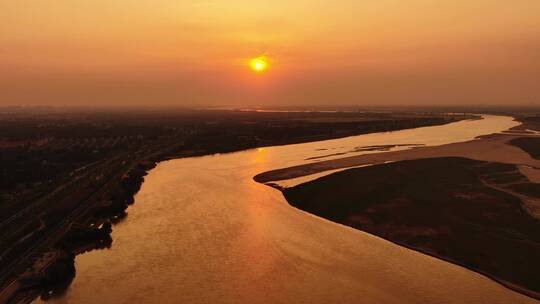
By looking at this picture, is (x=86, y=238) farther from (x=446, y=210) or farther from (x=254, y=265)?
(x=446, y=210)

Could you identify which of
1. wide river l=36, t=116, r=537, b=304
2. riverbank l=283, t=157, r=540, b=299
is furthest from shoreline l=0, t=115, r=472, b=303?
riverbank l=283, t=157, r=540, b=299

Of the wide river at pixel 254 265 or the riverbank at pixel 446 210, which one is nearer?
the wide river at pixel 254 265

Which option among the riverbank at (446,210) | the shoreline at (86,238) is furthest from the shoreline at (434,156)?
the shoreline at (86,238)

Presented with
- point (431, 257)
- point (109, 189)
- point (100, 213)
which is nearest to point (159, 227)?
point (100, 213)

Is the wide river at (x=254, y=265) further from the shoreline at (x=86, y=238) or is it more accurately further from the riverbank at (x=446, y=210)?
the riverbank at (x=446, y=210)

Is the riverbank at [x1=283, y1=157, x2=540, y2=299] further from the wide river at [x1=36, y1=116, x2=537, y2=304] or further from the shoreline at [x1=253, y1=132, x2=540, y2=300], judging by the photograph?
the shoreline at [x1=253, y1=132, x2=540, y2=300]

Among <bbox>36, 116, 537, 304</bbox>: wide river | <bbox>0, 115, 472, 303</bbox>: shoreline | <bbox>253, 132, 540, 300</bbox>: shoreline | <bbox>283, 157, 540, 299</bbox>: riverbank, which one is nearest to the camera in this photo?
<bbox>36, 116, 537, 304</bbox>: wide river

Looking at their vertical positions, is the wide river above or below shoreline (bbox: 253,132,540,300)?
below

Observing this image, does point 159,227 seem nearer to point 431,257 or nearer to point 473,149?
point 431,257

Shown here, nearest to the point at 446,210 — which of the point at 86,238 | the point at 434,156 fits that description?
the point at 86,238
